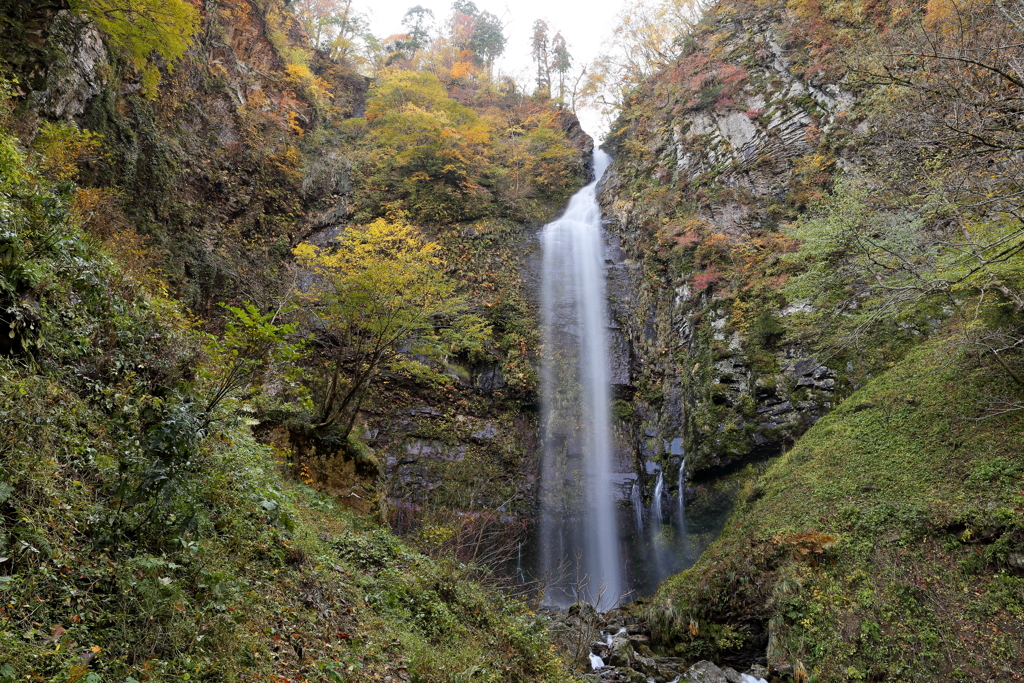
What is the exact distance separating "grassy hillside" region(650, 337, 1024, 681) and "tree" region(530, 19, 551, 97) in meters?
26.8

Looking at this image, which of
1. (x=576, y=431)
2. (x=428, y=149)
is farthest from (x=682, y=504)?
(x=428, y=149)

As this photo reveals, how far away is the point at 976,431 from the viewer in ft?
24.1

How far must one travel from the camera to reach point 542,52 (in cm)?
3016

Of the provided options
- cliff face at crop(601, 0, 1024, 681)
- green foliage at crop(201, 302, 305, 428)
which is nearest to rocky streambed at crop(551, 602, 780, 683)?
cliff face at crop(601, 0, 1024, 681)

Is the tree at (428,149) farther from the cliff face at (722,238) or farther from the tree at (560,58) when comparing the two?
the tree at (560,58)

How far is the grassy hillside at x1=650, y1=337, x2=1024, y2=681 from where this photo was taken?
5.75 meters

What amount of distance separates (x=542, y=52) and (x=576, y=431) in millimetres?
25144

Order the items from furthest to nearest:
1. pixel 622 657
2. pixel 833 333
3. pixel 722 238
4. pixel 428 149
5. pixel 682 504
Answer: pixel 428 149 < pixel 722 238 < pixel 682 504 < pixel 833 333 < pixel 622 657

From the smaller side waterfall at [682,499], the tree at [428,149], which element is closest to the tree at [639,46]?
the tree at [428,149]

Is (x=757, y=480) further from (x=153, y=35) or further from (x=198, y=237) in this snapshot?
(x=198, y=237)

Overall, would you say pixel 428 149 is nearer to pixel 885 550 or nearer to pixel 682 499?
pixel 682 499

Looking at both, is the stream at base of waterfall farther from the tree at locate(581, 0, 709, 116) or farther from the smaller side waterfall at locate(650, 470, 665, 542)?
the tree at locate(581, 0, 709, 116)

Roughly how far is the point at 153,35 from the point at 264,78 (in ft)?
35.4

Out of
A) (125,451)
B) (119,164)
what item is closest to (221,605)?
(125,451)
